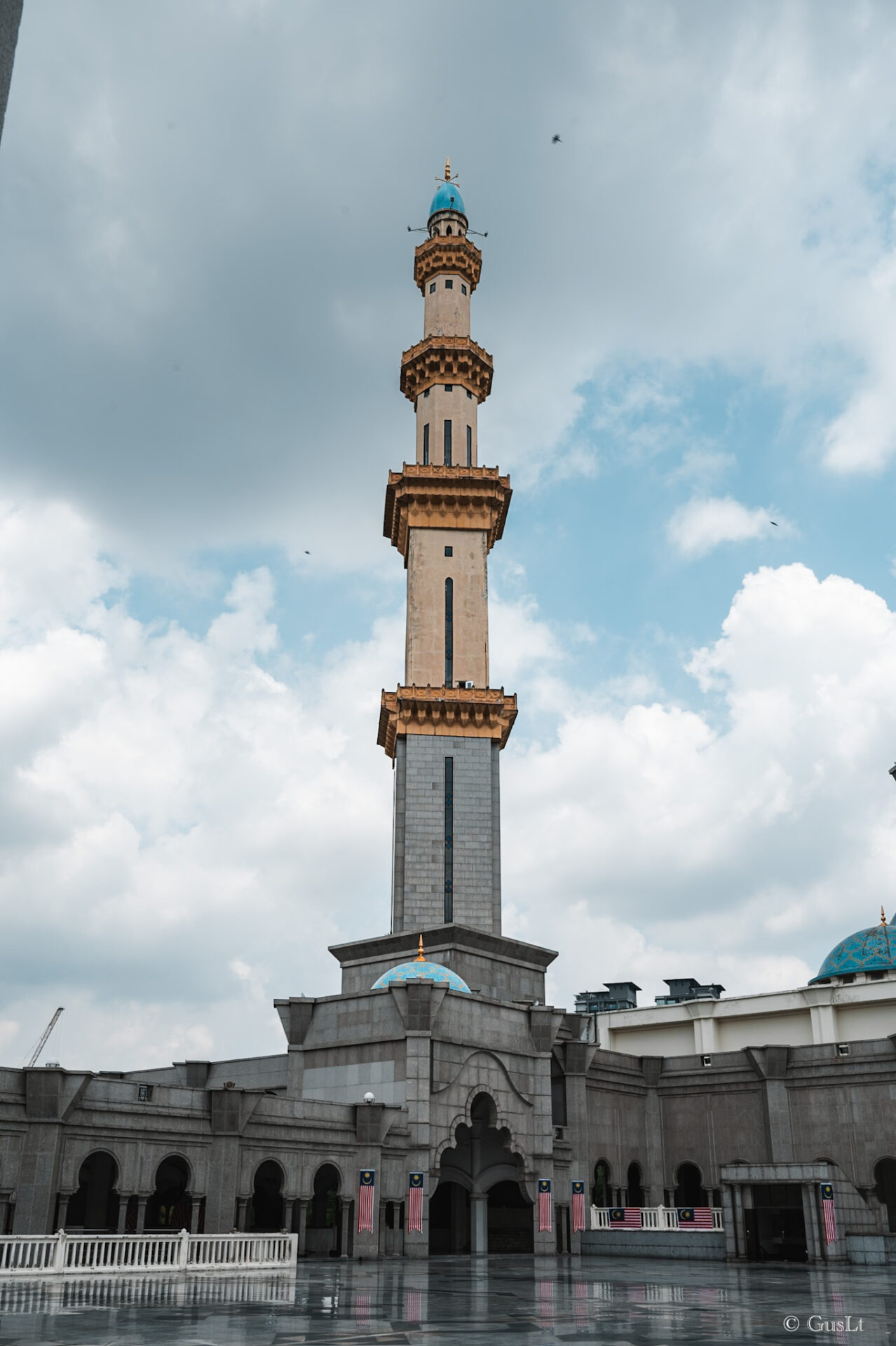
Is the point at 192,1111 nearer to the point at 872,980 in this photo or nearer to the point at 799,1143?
the point at 799,1143

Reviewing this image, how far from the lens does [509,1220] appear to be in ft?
144

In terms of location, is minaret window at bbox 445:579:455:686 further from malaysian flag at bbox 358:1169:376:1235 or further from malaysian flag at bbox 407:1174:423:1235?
malaysian flag at bbox 358:1169:376:1235

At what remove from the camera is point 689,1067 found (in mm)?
48469

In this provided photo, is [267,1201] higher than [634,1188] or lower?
lower

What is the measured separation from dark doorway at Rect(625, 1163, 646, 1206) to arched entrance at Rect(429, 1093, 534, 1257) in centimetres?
579

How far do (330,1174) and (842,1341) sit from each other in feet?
79.2

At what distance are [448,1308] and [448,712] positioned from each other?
→ 126 ft

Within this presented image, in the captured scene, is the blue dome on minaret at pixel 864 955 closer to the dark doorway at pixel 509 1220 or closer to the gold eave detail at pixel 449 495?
the dark doorway at pixel 509 1220

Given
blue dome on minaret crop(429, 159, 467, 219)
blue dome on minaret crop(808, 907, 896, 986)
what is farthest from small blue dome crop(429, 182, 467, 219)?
blue dome on minaret crop(808, 907, 896, 986)

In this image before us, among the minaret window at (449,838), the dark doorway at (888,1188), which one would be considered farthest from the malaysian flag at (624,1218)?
the minaret window at (449,838)

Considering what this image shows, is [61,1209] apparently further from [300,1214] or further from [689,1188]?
[689,1188]

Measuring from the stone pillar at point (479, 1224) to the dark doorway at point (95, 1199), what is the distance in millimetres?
11788

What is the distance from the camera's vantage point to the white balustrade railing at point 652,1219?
38.6 meters

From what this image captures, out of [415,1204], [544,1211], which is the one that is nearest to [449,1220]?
[544,1211]
